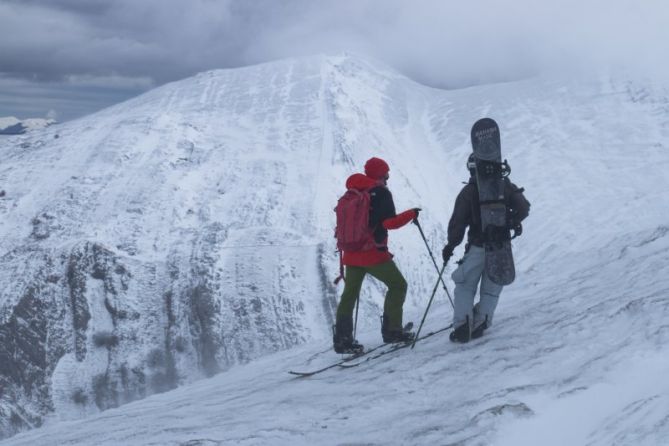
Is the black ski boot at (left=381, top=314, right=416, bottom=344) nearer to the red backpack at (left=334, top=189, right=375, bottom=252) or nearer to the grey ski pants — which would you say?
the grey ski pants

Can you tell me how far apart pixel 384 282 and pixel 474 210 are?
178cm

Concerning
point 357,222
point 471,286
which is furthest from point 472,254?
point 357,222

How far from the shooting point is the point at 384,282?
10.0m

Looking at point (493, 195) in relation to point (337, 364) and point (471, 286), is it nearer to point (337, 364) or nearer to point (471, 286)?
point (471, 286)

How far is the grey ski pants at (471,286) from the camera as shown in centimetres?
959

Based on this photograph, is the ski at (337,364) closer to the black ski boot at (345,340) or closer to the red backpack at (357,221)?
the black ski boot at (345,340)

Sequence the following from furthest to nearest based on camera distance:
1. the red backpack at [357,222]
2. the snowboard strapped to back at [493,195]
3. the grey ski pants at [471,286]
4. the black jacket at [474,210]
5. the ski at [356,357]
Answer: the ski at [356,357] → the red backpack at [357,222] → the grey ski pants at [471,286] → the black jacket at [474,210] → the snowboard strapped to back at [493,195]

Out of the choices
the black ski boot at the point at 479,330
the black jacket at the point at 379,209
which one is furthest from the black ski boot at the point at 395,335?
the black jacket at the point at 379,209

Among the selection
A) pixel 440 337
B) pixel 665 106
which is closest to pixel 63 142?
pixel 665 106

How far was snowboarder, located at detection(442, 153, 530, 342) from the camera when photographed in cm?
933

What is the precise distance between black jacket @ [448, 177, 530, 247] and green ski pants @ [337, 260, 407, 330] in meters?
1.18

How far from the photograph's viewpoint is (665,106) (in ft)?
182

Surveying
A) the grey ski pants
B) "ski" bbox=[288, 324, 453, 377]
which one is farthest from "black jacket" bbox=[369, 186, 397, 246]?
"ski" bbox=[288, 324, 453, 377]

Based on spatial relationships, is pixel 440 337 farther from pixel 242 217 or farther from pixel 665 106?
pixel 665 106
